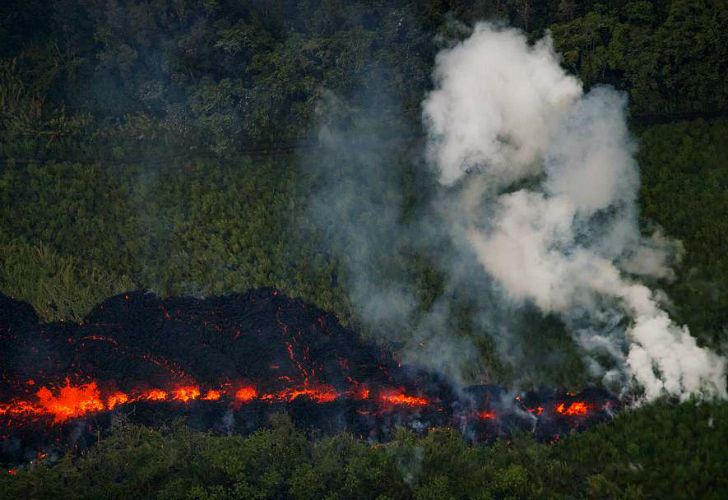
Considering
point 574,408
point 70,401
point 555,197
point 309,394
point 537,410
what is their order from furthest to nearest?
1. point 70,401
2. point 555,197
3. point 309,394
4. point 537,410
5. point 574,408

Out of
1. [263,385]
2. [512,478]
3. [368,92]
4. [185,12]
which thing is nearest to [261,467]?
[263,385]

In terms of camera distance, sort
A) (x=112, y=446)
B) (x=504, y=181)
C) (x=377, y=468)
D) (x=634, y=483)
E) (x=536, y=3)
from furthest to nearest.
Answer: (x=536, y=3) < (x=504, y=181) < (x=112, y=446) < (x=377, y=468) < (x=634, y=483)

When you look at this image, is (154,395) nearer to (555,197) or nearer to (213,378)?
(213,378)

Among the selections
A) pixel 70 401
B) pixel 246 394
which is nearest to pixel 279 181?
pixel 246 394

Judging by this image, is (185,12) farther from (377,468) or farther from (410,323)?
(377,468)

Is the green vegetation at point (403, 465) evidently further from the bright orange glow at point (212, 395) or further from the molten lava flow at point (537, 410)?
the bright orange glow at point (212, 395)

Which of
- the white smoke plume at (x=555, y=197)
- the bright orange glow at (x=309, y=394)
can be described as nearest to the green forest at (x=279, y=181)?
the white smoke plume at (x=555, y=197)

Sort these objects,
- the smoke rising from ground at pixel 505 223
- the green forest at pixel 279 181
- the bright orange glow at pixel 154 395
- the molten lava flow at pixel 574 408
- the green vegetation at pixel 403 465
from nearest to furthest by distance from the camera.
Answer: the green vegetation at pixel 403 465 → the green forest at pixel 279 181 → the molten lava flow at pixel 574 408 → the smoke rising from ground at pixel 505 223 → the bright orange glow at pixel 154 395
